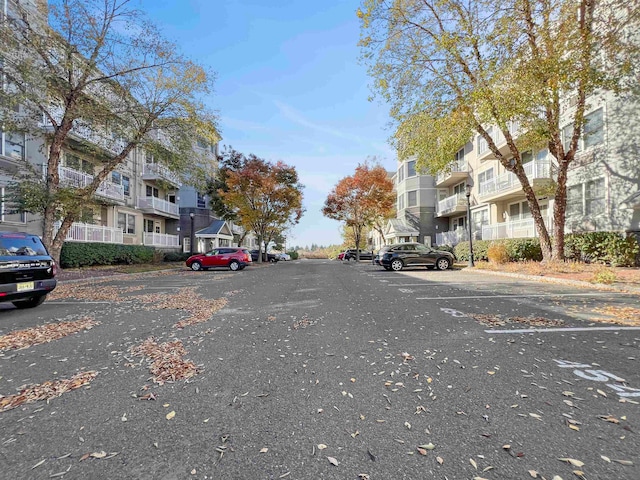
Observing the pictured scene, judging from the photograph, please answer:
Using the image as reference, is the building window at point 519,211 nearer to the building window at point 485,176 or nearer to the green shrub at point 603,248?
the building window at point 485,176

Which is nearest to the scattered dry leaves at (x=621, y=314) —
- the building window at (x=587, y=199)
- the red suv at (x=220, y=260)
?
the building window at (x=587, y=199)

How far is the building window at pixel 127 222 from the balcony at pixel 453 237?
80.8ft

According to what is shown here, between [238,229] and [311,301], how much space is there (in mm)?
37098

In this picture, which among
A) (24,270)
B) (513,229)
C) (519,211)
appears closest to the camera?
(24,270)

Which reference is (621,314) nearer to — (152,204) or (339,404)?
(339,404)

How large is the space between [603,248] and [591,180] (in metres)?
3.66

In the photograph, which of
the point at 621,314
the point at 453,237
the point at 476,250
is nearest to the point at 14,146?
the point at 621,314

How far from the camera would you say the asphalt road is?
1830 mm

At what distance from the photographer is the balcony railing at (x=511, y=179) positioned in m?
17.2

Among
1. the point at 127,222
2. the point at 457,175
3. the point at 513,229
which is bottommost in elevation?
the point at 513,229

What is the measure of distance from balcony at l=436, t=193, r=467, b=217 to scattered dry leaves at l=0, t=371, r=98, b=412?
2676cm

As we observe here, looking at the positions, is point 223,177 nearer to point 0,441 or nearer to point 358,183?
point 358,183

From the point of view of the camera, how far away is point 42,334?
4.61 metres

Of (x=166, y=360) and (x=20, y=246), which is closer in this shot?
(x=166, y=360)
